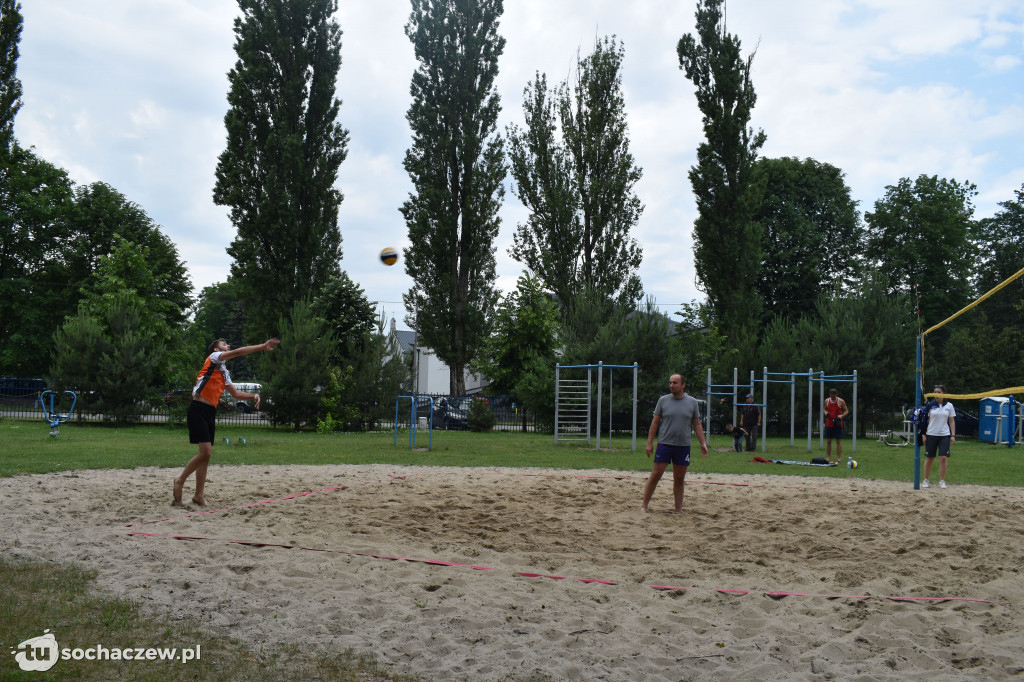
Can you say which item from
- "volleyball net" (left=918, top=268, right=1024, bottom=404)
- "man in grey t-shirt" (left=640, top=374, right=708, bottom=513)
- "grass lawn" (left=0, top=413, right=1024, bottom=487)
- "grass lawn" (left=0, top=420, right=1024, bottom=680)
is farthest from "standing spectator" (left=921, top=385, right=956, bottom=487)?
"man in grey t-shirt" (left=640, top=374, right=708, bottom=513)

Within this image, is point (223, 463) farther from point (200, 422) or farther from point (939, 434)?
point (939, 434)

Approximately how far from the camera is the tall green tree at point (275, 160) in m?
28.8

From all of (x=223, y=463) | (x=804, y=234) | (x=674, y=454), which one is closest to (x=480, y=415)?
(x=223, y=463)

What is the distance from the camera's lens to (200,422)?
27.3ft

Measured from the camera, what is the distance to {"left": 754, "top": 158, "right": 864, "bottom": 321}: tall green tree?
39.9m

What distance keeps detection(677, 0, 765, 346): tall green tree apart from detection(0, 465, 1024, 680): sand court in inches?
897

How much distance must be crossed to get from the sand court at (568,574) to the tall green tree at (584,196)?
23685 millimetres

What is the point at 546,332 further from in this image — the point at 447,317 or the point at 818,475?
the point at 818,475

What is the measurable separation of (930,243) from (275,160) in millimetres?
35119

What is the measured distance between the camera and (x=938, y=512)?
29.2ft

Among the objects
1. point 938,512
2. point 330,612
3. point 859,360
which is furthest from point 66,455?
point 859,360

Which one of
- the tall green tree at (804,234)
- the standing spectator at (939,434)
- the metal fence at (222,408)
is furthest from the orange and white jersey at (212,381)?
the tall green tree at (804,234)

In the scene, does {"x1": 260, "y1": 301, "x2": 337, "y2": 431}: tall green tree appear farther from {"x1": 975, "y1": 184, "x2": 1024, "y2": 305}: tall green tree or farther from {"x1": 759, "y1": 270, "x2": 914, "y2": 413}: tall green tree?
{"x1": 975, "y1": 184, "x2": 1024, "y2": 305}: tall green tree

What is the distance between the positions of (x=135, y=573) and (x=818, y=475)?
487 inches
